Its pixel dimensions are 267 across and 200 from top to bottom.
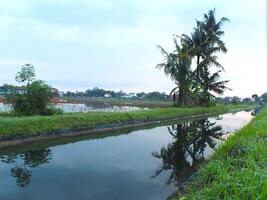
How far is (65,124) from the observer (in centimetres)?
1457

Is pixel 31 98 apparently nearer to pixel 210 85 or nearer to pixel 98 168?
pixel 98 168

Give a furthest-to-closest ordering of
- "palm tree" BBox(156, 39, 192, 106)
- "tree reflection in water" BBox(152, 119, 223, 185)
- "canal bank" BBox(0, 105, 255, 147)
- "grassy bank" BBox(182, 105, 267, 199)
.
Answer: "palm tree" BBox(156, 39, 192, 106) < "canal bank" BBox(0, 105, 255, 147) < "tree reflection in water" BBox(152, 119, 223, 185) < "grassy bank" BBox(182, 105, 267, 199)

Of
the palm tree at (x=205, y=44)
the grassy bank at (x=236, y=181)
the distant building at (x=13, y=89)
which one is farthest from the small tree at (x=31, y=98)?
the palm tree at (x=205, y=44)

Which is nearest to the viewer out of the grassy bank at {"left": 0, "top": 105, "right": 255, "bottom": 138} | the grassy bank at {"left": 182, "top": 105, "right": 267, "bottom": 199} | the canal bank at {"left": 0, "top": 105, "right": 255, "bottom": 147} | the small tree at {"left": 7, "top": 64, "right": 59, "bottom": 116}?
the grassy bank at {"left": 182, "top": 105, "right": 267, "bottom": 199}

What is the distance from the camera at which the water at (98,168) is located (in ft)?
21.5

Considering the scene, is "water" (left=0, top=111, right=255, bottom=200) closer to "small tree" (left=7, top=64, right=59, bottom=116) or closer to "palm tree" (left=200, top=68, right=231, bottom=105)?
"small tree" (left=7, top=64, right=59, bottom=116)

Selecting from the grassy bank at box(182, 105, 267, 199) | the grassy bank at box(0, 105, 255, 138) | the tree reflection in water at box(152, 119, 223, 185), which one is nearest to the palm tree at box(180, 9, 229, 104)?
the grassy bank at box(0, 105, 255, 138)

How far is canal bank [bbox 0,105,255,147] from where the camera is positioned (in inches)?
465

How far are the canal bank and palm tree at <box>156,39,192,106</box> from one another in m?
7.58

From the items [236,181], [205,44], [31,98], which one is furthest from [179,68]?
[236,181]

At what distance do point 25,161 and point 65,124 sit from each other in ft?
18.5

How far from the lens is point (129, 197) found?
6.39 metres

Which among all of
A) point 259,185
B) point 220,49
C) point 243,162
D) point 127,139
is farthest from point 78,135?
point 220,49

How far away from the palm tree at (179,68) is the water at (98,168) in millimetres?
17191
